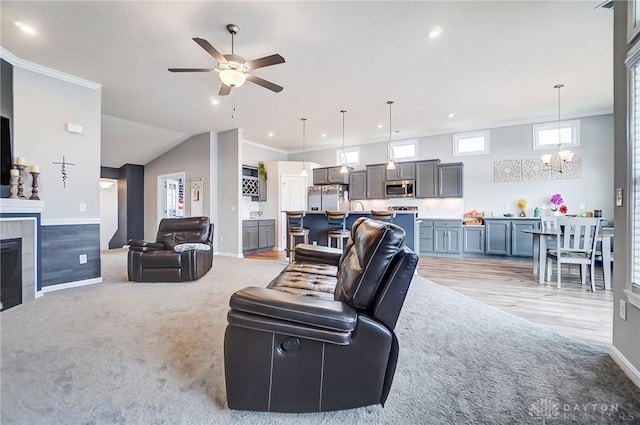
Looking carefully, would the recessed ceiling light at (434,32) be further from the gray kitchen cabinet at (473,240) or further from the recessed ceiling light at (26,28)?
the gray kitchen cabinet at (473,240)

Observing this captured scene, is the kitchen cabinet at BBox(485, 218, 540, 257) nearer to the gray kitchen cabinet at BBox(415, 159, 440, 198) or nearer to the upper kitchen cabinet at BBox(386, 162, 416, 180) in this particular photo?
the gray kitchen cabinet at BBox(415, 159, 440, 198)

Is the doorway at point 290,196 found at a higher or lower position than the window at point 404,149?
lower

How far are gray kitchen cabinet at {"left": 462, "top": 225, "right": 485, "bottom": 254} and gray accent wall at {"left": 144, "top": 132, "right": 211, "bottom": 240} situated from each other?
6152 mm

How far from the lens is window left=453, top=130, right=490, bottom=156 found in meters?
6.55

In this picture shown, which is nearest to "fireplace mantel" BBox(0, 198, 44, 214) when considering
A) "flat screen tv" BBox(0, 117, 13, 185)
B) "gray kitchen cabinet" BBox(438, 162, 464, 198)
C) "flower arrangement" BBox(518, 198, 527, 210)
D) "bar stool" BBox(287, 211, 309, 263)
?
"flat screen tv" BBox(0, 117, 13, 185)

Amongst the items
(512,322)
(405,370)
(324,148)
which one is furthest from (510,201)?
(405,370)

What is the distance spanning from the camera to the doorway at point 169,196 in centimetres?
812

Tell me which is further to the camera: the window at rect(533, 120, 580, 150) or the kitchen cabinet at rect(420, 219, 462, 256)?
the kitchen cabinet at rect(420, 219, 462, 256)

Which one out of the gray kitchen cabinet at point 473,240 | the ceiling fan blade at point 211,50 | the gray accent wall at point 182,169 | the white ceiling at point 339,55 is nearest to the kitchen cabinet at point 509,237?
the gray kitchen cabinet at point 473,240

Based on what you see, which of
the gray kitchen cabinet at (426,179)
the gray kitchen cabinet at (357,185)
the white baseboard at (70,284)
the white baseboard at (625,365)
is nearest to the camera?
the white baseboard at (625,365)

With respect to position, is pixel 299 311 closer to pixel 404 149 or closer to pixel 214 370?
pixel 214 370

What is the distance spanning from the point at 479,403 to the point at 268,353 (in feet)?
3.94

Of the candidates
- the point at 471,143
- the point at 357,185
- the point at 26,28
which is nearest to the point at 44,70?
the point at 26,28

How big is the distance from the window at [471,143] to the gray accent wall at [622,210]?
15.7 feet
